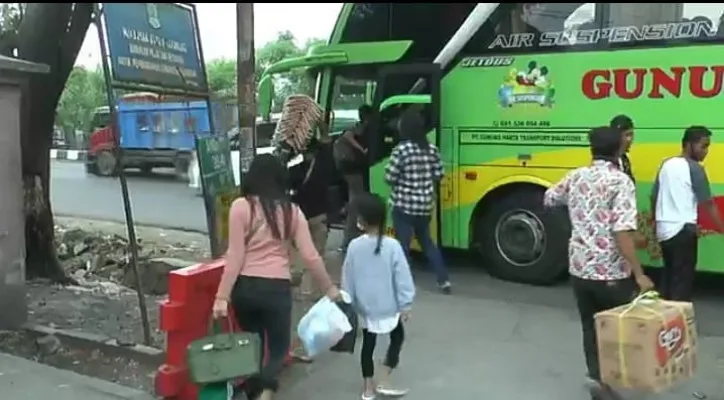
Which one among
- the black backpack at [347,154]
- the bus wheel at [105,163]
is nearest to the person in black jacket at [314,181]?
the black backpack at [347,154]

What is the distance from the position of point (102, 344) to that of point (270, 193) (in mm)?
2561

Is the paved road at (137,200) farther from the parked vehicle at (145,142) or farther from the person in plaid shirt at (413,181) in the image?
the person in plaid shirt at (413,181)

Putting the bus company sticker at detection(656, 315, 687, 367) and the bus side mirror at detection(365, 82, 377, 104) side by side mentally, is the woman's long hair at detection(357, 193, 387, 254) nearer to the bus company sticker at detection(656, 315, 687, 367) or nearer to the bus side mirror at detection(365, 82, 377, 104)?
the bus company sticker at detection(656, 315, 687, 367)

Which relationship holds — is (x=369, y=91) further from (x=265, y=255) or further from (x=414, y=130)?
(x=265, y=255)

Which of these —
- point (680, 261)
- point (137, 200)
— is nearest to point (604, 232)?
point (680, 261)

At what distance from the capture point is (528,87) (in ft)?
29.1

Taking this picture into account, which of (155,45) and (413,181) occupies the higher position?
(155,45)

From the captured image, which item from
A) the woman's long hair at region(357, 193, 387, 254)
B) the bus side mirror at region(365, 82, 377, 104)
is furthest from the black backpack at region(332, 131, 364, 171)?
the woman's long hair at region(357, 193, 387, 254)

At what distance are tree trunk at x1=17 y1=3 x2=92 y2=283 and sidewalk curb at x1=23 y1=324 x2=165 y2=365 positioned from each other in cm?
239

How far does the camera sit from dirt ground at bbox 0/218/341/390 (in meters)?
6.29

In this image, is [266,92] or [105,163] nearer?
[266,92]

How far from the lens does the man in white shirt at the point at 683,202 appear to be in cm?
657

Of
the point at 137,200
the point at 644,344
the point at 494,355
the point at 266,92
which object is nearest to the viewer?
the point at 644,344

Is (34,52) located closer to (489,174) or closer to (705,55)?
(489,174)
